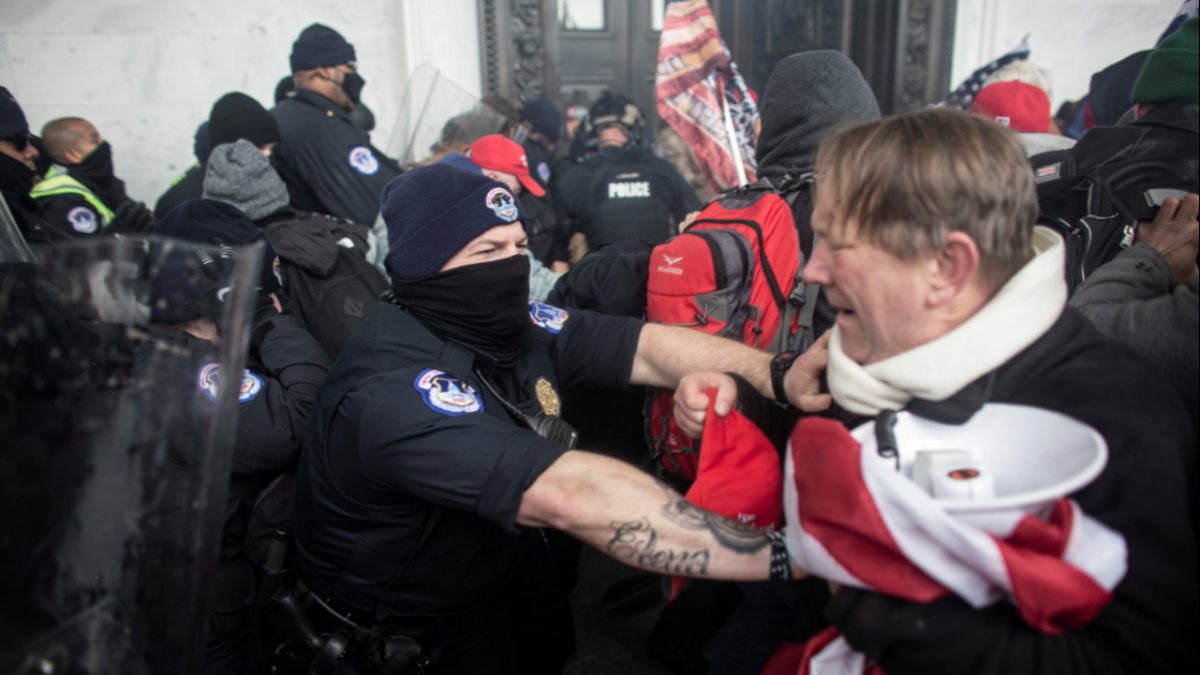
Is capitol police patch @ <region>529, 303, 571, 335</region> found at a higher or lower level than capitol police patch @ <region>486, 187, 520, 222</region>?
lower

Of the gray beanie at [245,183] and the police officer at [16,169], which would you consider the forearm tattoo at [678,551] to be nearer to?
the gray beanie at [245,183]

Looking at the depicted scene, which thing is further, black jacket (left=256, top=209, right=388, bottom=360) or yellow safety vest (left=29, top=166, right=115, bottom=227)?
yellow safety vest (left=29, top=166, right=115, bottom=227)

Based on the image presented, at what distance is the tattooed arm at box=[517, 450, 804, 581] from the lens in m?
1.56

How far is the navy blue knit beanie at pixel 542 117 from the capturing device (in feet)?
19.6

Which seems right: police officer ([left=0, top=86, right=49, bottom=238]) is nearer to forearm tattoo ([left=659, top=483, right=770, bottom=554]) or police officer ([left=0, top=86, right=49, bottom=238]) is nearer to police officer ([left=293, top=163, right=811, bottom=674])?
police officer ([left=293, top=163, right=811, bottom=674])

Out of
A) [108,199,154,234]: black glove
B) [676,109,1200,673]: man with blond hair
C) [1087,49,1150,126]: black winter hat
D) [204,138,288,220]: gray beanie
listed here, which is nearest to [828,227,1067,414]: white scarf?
[676,109,1200,673]: man with blond hair

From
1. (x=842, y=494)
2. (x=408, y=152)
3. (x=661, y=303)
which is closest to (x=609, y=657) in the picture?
(x=661, y=303)

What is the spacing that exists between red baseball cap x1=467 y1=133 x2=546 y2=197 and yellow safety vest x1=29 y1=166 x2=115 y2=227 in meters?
2.06

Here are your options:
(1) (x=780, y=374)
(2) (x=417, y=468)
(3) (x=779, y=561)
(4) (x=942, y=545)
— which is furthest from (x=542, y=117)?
(4) (x=942, y=545)

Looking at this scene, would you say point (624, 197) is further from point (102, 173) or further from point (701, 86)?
point (102, 173)

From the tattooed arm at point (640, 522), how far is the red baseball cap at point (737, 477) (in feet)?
0.25

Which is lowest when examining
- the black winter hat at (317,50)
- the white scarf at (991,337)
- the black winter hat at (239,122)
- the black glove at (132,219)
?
the black glove at (132,219)

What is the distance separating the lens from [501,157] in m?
4.33

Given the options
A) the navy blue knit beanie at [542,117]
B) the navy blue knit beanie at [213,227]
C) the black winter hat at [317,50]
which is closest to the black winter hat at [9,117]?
the black winter hat at [317,50]
